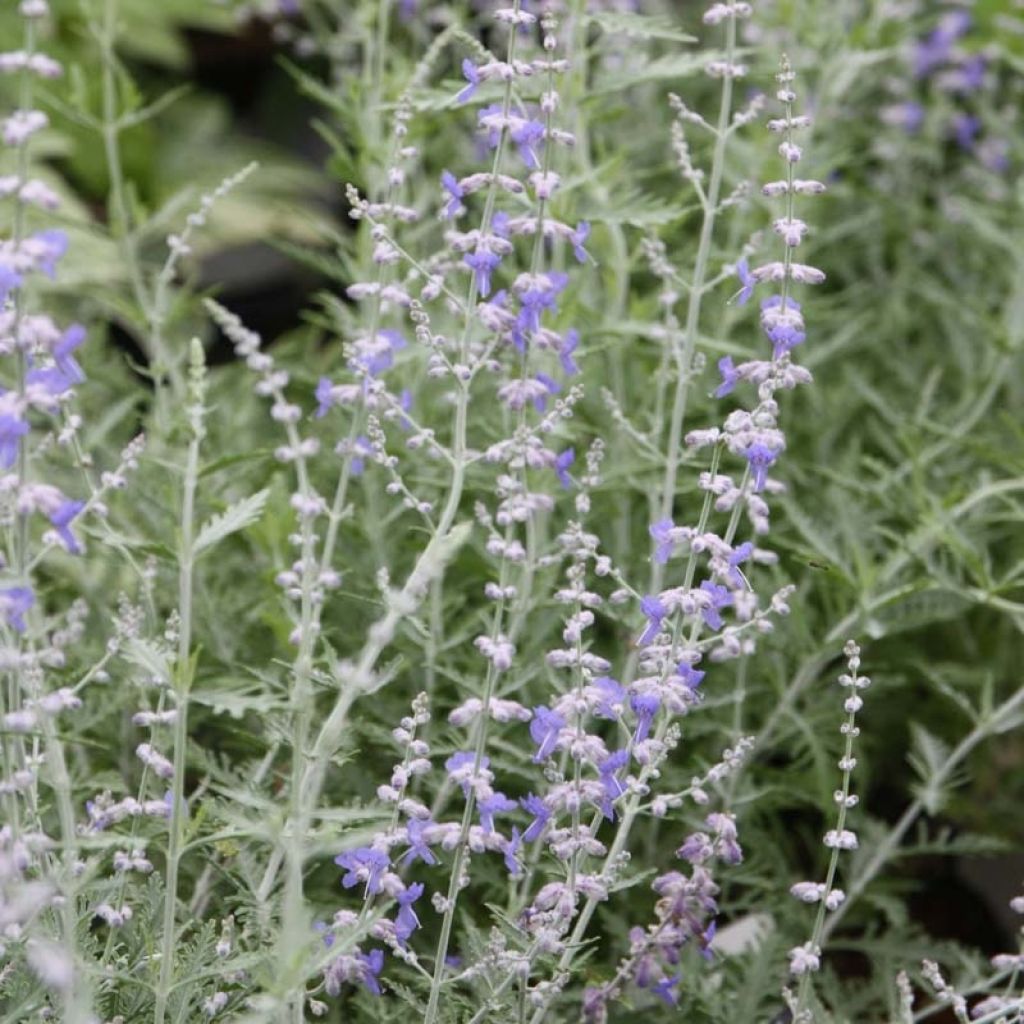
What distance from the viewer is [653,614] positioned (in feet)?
5.31

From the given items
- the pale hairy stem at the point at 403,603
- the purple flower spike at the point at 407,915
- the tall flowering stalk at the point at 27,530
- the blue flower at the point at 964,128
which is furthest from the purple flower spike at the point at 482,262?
the blue flower at the point at 964,128

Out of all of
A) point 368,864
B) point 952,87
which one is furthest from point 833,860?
point 952,87

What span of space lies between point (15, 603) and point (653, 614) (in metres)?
0.63

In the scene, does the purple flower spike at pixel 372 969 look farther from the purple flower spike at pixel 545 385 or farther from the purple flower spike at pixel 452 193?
the purple flower spike at pixel 452 193

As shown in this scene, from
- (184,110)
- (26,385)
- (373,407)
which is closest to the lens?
(26,385)

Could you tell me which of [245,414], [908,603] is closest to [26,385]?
[245,414]

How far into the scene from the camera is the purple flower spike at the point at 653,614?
1605 mm

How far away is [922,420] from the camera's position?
261 cm

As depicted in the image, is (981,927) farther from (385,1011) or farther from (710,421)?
(385,1011)

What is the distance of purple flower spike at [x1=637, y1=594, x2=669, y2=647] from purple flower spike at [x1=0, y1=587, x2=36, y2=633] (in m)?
0.61

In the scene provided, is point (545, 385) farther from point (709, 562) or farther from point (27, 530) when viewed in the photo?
point (27, 530)

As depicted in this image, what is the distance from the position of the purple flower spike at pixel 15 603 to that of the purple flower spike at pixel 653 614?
0.61 metres

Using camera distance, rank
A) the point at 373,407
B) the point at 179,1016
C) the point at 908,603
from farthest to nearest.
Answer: the point at 908,603 < the point at 373,407 < the point at 179,1016

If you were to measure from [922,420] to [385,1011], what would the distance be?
1.36 meters
